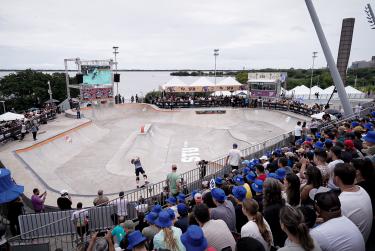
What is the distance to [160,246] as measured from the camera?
3.54 meters

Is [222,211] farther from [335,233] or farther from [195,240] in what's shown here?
[335,233]

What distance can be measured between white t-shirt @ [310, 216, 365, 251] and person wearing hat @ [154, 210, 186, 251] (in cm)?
169

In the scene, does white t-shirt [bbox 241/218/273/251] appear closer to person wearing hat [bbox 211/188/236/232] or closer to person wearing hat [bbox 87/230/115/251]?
person wearing hat [bbox 211/188/236/232]

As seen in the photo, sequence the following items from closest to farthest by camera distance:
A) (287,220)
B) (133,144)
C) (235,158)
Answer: (287,220)
(235,158)
(133,144)

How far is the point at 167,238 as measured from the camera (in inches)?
140

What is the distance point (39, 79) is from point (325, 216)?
58.9 m

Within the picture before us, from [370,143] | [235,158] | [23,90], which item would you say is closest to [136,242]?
[370,143]

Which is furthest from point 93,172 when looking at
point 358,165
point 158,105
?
point 158,105

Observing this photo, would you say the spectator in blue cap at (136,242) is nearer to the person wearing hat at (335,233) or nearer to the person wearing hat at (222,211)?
the person wearing hat at (222,211)

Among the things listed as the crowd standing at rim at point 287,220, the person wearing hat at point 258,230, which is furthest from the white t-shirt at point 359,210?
the person wearing hat at point 258,230

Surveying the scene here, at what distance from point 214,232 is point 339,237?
1407 millimetres

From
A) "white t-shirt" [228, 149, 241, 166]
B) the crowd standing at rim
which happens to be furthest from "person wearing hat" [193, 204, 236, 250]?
"white t-shirt" [228, 149, 241, 166]

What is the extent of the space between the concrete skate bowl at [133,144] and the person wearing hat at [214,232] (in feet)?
32.1

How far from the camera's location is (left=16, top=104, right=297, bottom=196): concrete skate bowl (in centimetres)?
1410
